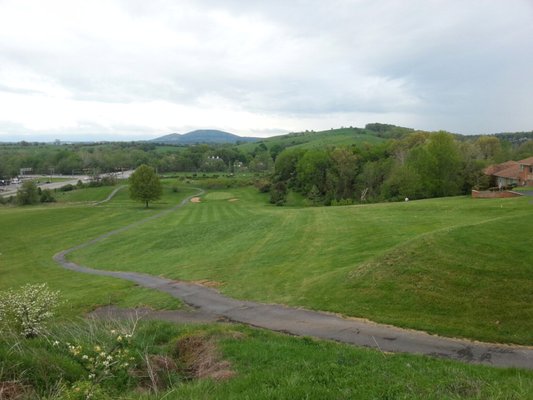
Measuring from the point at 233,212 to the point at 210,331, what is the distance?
→ 176 feet

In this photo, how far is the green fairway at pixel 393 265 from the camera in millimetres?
14414

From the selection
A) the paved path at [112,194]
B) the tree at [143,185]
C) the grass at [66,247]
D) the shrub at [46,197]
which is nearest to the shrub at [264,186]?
the grass at [66,247]

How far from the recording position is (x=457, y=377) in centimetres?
803

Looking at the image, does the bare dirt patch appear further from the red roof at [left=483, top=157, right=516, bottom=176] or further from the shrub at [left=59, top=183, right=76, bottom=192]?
the shrub at [left=59, top=183, right=76, bottom=192]

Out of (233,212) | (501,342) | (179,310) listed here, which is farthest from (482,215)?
(233,212)

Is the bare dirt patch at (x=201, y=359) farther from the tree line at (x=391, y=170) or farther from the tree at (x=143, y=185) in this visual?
the tree at (x=143, y=185)

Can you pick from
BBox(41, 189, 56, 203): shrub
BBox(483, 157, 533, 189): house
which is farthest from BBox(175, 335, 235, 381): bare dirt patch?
BBox(41, 189, 56, 203): shrub

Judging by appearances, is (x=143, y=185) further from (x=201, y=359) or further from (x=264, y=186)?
(x=201, y=359)

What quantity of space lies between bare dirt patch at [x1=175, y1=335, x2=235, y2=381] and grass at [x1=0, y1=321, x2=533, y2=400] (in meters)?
0.14

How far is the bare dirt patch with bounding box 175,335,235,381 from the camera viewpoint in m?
9.05

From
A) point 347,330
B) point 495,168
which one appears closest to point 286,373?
point 347,330

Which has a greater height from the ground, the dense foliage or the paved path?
the dense foliage

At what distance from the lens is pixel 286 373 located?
806cm

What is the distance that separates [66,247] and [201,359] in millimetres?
40087
